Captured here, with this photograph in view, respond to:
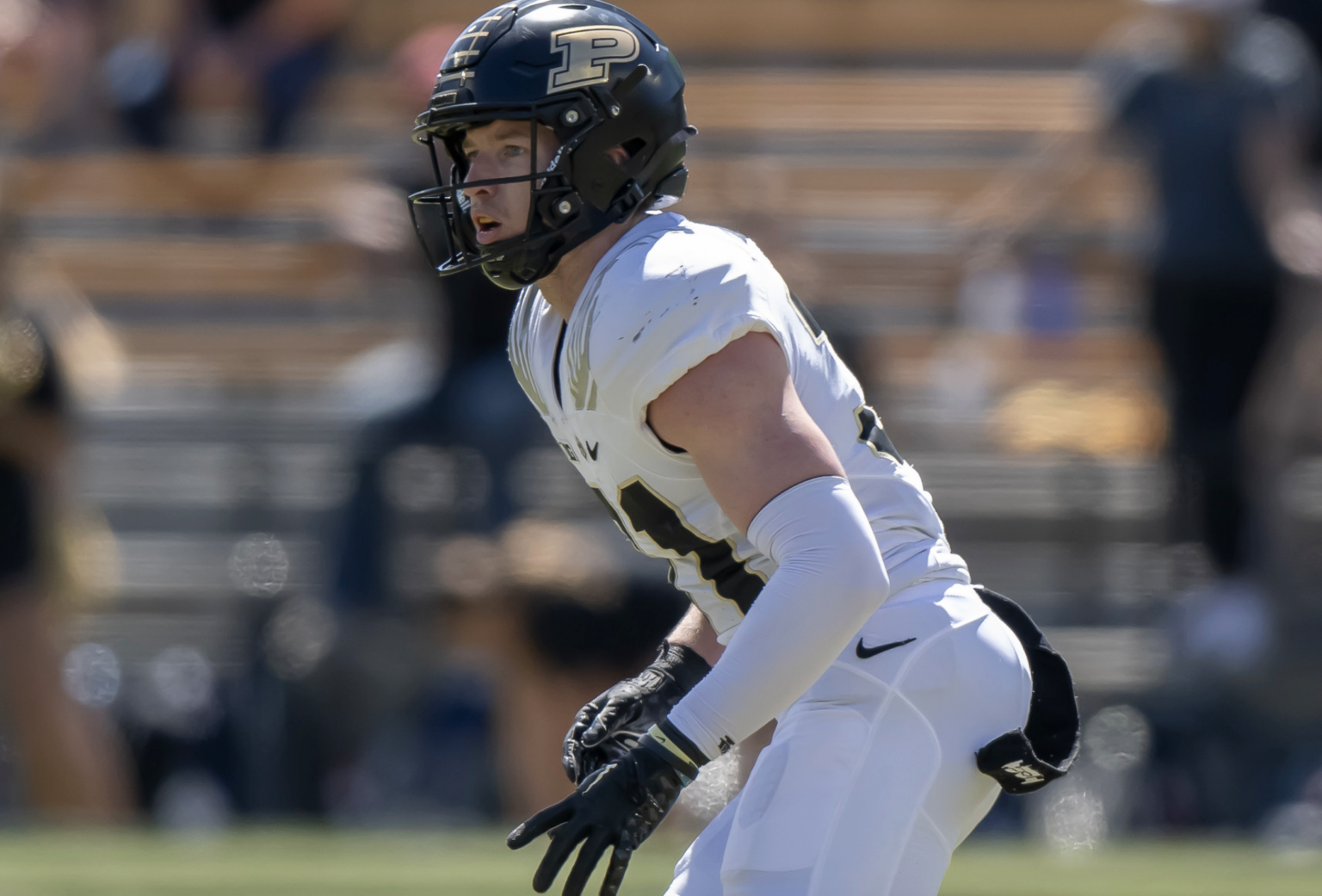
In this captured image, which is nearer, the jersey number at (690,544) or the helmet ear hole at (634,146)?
the jersey number at (690,544)

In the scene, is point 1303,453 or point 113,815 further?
point 1303,453

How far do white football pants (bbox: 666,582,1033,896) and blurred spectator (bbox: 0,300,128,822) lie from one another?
4225 millimetres

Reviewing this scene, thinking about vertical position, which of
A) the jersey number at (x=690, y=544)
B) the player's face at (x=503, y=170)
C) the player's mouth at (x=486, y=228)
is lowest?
the jersey number at (x=690, y=544)

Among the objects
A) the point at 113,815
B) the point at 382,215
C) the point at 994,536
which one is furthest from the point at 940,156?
the point at 113,815

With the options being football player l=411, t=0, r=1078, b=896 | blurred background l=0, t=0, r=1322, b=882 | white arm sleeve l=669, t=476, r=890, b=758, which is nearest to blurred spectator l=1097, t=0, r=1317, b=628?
blurred background l=0, t=0, r=1322, b=882

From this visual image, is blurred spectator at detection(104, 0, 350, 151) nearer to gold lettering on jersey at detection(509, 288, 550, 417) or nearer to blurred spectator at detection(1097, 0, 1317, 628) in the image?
blurred spectator at detection(1097, 0, 1317, 628)

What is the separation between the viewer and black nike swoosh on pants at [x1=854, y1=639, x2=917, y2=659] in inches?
106

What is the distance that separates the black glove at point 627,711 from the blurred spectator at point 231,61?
731cm

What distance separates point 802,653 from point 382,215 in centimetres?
606

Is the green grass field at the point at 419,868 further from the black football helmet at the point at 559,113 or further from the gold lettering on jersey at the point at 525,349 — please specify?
the black football helmet at the point at 559,113

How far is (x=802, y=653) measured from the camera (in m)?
2.44

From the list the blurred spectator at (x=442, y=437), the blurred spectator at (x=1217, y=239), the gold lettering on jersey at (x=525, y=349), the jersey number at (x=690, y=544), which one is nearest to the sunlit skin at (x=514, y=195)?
the gold lettering on jersey at (x=525, y=349)

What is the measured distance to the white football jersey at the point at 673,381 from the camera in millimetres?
2543

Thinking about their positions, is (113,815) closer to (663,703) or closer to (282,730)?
(282,730)
